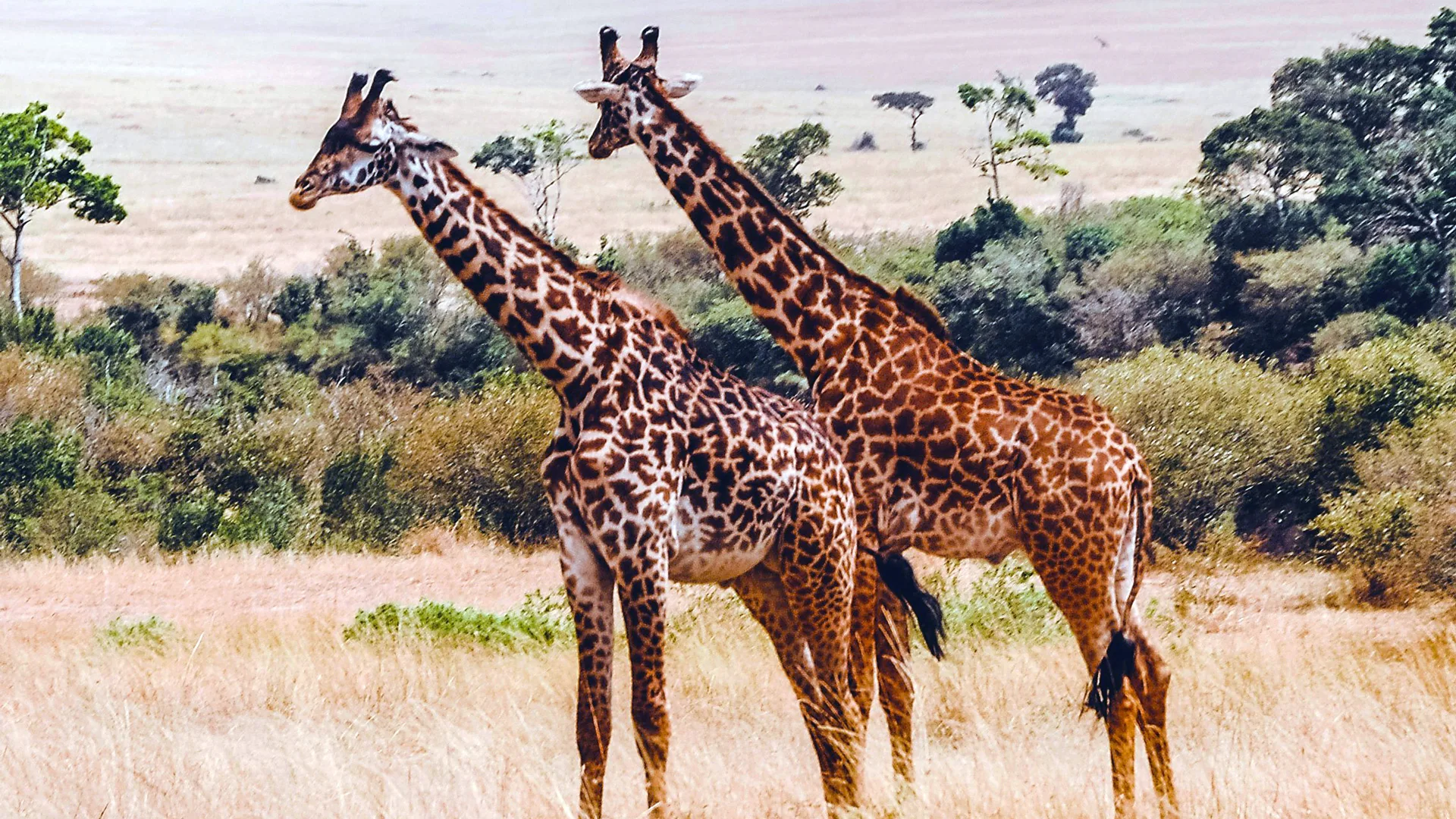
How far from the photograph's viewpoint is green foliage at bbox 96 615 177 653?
13.4 meters

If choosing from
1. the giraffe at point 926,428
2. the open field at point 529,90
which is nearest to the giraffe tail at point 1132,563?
the giraffe at point 926,428

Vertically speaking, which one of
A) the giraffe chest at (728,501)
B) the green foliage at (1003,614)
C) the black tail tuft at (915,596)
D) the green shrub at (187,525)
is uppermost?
the giraffe chest at (728,501)

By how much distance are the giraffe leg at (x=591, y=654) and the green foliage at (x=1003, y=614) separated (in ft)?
20.0

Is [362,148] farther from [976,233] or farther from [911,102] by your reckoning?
[911,102]

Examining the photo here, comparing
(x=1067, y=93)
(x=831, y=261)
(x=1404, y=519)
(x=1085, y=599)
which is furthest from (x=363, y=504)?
(x=1067, y=93)

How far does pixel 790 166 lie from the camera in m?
36.9

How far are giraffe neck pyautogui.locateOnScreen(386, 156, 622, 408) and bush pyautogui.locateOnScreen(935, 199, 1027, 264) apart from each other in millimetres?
28320

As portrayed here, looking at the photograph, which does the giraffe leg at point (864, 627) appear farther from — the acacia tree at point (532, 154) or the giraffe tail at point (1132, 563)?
the acacia tree at point (532, 154)

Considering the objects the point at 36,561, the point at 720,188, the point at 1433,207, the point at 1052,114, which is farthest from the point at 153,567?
the point at 1052,114

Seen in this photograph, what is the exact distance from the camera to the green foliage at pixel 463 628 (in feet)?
43.5

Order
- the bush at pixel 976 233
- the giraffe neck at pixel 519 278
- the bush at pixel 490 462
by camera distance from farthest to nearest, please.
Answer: the bush at pixel 976 233 → the bush at pixel 490 462 → the giraffe neck at pixel 519 278

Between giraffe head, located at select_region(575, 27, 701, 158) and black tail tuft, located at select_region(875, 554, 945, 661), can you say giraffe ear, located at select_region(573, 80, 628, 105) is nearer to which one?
giraffe head, located at select_region(575, 27, 701, 158)

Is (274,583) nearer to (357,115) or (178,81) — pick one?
(357,115)

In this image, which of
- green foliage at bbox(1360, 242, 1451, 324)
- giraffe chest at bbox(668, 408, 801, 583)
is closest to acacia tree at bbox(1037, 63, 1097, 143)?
green foliage at bbox(1360, 242, 1451, 324)
